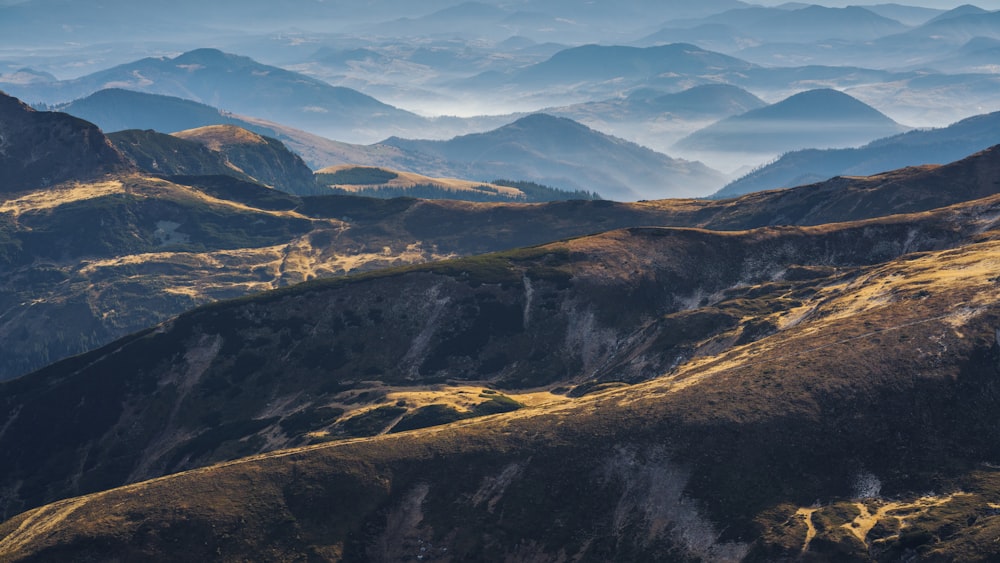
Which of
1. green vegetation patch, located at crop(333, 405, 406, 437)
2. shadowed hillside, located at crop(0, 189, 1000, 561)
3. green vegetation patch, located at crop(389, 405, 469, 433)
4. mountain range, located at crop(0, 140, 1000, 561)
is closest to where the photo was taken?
mountain range, located at crop(0, 140, 1000, 561)

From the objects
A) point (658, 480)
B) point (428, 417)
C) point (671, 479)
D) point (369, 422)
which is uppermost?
point (671, 479)

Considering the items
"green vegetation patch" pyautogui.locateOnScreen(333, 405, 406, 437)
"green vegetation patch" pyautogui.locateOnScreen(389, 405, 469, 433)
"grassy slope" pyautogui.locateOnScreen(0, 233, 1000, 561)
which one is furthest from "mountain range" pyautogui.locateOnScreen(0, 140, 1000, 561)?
"green vegetation patch" pyautogui.locateOnScreen(333, 405, 406, 437)

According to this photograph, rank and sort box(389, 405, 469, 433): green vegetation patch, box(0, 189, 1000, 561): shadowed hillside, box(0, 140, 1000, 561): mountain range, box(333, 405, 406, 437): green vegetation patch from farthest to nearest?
box(333, 405, 406, 437): green vegetation patch, box(389, 405, 469, 433): green vegetation patch, box(0, 189, 1000, 561): shadowed hillside, box(0, 140, 1000, 561): mountain range

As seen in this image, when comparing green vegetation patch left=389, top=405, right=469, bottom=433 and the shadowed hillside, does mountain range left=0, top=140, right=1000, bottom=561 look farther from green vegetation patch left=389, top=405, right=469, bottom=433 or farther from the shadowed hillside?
green vegetation patch left=389, top=405, right=469, bottom=433

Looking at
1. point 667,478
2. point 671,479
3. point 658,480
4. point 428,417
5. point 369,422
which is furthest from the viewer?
point 369,422

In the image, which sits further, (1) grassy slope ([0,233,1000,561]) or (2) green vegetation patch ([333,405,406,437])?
(2) green vegetation patch ([333,405,406,437])

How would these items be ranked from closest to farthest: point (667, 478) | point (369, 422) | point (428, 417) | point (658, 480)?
point (667, 478)
point (658, 480)
point (428, 417)
point (369, 422)

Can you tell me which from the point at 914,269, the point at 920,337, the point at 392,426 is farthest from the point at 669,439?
the point at 914,269

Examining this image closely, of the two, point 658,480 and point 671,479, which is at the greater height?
point 671,479

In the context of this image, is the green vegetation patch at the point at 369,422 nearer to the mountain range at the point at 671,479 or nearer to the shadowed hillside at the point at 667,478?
the mountain range at the point at 671,479

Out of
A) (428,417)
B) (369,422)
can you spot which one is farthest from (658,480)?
(369,422)

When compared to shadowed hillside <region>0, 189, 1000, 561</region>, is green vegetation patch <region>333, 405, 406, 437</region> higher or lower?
lower

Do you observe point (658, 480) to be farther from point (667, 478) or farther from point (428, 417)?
point (428, 417)

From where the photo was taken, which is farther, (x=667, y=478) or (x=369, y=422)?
(x=369, y=422)
